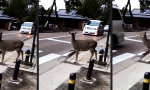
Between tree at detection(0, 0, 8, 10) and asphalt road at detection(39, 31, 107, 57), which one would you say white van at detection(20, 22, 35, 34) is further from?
tree at detection(0, 0, 8, 10)

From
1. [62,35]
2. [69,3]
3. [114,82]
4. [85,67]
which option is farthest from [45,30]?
[114,82]

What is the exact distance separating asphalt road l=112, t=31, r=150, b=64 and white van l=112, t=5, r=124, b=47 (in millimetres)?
74

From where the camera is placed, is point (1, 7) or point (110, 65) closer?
point (110, 65)

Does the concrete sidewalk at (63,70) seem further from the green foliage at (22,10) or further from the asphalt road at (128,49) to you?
the green foliage at (22,10)

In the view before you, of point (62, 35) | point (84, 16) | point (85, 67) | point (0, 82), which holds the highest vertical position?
point (84, 16)

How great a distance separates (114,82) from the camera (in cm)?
281

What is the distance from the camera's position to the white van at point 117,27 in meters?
2.68

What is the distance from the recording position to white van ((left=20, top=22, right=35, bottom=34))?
275cm

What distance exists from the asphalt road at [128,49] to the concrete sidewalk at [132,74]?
117 millimetres

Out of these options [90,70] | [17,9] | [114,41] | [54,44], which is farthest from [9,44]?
[114,41]

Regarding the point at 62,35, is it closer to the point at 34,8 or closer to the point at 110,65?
the point at 34,8

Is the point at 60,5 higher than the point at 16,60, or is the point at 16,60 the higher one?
the point at 60,5

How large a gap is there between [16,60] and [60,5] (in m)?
0.94

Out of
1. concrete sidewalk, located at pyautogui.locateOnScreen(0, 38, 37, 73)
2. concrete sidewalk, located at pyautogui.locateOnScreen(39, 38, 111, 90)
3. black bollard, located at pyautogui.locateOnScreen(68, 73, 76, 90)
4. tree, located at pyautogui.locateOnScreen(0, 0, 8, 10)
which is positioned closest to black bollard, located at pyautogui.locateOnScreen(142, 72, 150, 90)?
concrete sidewalk, located at pyautogui.locateOnScreen(39, 38, 111, 90)
